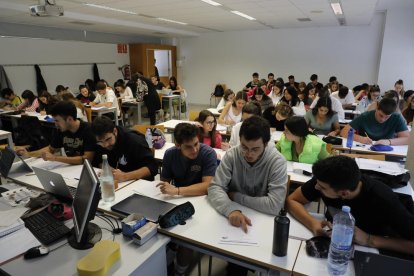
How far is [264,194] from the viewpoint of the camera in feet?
6.22

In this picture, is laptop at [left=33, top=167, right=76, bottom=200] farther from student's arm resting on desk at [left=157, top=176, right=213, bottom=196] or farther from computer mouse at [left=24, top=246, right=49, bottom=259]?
student's arm resting on desk at [left=157, top=176, right=213, bottom=196]

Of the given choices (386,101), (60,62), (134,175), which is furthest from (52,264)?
(60,62)

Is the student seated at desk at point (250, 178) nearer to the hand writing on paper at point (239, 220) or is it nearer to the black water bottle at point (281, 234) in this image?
the hand writing on paper at point (239, 220)

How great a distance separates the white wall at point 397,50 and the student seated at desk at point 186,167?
8340mm

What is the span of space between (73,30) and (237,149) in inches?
342

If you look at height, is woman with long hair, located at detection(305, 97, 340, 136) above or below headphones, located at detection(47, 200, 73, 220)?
above

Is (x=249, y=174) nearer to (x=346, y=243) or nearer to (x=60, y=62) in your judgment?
(x=346, y=243)

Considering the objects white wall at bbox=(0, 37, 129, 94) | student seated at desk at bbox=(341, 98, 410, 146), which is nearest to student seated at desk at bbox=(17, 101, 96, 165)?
student seated at desk at bbox=(341, 98, 410, 146)

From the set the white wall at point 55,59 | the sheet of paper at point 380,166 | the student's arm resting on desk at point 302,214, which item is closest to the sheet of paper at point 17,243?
the student's arm resting on desk at point 302,214

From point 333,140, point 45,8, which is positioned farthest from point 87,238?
point 45,8

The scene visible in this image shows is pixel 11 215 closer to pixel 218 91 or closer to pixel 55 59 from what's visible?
pixel 55 59

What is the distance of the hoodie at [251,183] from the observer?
5.81ft

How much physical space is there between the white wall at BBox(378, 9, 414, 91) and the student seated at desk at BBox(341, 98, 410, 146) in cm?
594

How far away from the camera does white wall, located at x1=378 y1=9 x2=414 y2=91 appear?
792 centimetres
